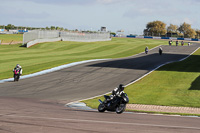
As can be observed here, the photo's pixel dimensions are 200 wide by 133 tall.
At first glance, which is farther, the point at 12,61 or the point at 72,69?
the point at 12,61

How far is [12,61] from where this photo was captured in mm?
45594

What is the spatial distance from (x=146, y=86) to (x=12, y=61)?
75.6 feet

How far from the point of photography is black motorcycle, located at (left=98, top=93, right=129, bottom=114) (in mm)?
17203

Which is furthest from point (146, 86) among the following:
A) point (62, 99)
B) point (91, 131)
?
point (91, 131)

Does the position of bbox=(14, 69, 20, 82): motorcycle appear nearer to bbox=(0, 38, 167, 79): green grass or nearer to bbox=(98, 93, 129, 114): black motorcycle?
bbox=(0, 38, 167, 79): green grass

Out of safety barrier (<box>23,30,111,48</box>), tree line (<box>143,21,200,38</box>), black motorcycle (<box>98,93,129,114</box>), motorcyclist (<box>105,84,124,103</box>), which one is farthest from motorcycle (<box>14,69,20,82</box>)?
tree line (<box>143,21,200,38</box>)

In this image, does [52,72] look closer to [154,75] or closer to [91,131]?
[154,75]

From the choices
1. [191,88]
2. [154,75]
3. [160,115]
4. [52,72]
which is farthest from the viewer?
[52,72]

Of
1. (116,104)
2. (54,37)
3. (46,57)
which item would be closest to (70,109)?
(116,104)

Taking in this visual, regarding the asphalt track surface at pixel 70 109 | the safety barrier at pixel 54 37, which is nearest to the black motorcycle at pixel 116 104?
the asphalt track surface at pixel 70 109

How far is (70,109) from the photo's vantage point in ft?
61.0

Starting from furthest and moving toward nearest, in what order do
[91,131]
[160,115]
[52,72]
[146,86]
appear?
[52,72] → [146,86] → [160,115] → [91,131]

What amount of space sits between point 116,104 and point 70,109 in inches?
104

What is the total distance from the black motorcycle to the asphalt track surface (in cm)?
43
